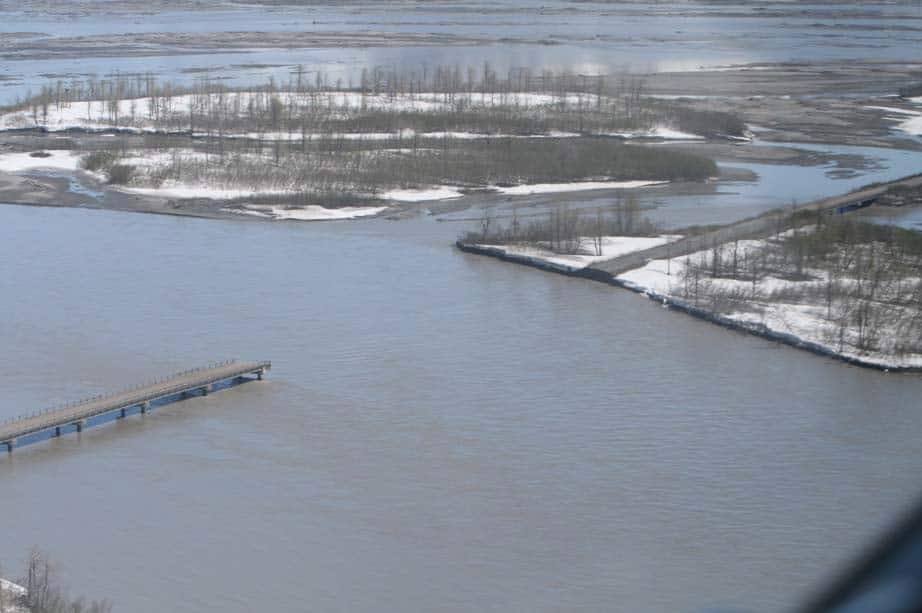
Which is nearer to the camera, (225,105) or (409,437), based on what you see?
(409,437)

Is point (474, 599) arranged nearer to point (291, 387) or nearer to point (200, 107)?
point (291, 387)

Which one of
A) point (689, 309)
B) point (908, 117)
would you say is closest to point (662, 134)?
point (908, 117)

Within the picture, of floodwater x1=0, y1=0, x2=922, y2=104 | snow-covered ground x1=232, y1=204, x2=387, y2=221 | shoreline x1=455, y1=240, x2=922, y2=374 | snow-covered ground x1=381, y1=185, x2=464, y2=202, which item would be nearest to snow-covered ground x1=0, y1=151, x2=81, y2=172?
snow-covered ground x1=232, y1=204, x2=387, y2=221

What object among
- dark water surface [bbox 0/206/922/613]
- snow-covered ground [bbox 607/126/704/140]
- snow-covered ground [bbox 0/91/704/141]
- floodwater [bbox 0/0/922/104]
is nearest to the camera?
dark water surface [bbox 0/206/922/613]

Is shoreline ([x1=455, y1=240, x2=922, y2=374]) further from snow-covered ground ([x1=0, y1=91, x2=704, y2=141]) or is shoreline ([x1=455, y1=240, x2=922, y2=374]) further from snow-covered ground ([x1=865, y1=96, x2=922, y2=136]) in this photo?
snow-covered ground ([x1=865, y1=96, x2=922, y2=136])

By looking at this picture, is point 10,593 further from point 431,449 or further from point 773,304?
point 773,304

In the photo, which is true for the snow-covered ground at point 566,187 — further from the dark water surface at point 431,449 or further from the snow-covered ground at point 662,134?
the dark water surface at point 431,449

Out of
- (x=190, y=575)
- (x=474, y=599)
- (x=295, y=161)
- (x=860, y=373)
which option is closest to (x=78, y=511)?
(x=190, y=575)
